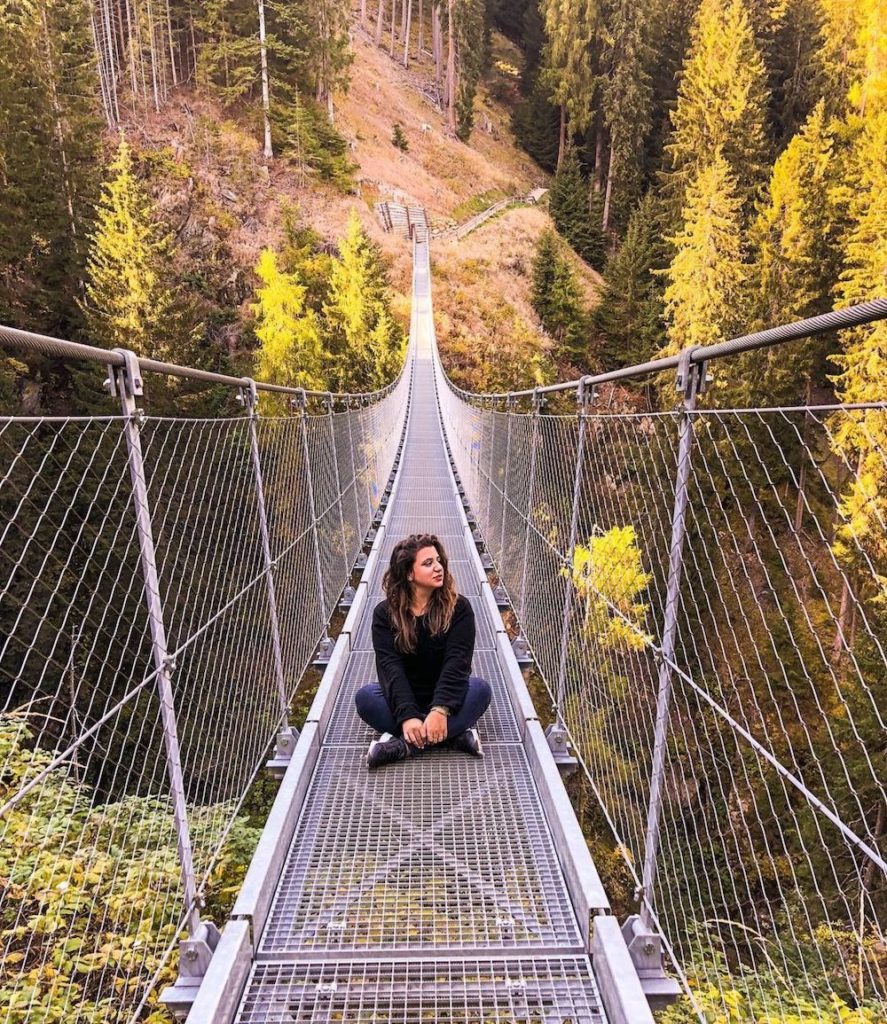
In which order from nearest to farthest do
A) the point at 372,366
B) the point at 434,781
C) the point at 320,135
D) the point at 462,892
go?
the point at 462,892
the point at 434,781
the point at 372,366
the point at 320,135

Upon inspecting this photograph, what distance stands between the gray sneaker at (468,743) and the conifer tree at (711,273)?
574 inches

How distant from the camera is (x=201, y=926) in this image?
5.70 ft

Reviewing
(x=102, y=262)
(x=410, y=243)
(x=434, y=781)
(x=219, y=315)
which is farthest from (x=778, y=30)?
(x=434, y=781)

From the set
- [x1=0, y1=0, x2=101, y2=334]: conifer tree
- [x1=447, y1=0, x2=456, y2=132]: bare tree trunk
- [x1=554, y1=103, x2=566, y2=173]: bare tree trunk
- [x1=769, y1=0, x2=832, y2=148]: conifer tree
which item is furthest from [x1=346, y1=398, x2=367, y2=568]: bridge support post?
[x1=447, y1=0, x2=456, y2=132]: bare tree trunk

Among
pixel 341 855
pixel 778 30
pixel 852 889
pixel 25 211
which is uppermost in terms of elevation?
pixel 778 30

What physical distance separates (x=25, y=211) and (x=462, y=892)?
63.8 feet

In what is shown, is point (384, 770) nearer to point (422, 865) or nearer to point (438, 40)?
point (422, 865)

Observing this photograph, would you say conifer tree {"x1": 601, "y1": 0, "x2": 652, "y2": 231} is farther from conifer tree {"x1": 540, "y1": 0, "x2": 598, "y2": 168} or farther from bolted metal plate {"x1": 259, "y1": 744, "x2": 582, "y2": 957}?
bolted metal plate {"x1": 259, "y1": 744, "x2": 582, "y2": 957}

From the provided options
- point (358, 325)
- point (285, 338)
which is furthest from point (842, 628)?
point (358, 325)

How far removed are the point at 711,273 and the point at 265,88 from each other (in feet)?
59.9

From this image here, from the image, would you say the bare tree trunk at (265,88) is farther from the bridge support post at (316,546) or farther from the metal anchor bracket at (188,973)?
the metal anchor bracket at (188,973)

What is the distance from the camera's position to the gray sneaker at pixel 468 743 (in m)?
2.69

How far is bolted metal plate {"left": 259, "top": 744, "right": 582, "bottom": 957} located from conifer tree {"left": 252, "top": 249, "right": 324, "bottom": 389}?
15.6 meters

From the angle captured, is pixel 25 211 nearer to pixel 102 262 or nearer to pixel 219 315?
pixel 102 262
